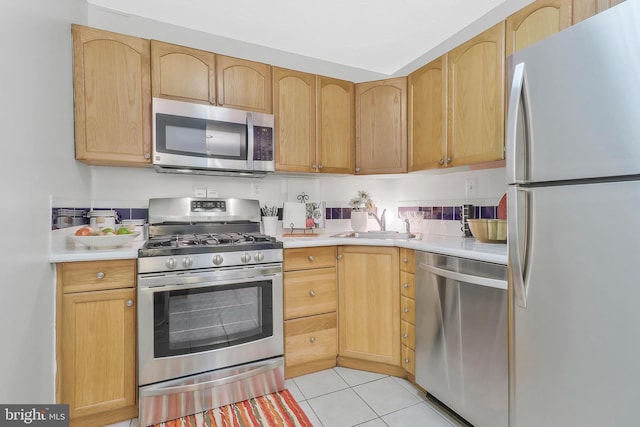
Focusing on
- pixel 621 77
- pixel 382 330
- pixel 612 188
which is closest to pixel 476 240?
pixel 382 330

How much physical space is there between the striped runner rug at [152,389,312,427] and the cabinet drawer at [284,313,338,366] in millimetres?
265

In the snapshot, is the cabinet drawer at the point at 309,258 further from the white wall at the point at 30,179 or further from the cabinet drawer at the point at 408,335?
the white wall at the point at 30,179

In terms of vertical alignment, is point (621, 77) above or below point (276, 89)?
below

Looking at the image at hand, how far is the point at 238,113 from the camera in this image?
6.96ft

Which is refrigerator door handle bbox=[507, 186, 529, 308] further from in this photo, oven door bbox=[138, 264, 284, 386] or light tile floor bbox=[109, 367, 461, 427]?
oven door bbox=[138, 264, 284, 386]

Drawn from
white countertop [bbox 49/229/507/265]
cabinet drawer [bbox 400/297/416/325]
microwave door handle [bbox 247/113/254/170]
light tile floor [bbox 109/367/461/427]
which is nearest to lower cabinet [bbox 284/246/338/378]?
light tile floor [bbox 109/367/461/427]

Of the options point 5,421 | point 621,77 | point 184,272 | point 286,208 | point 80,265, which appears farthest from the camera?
point 286,208

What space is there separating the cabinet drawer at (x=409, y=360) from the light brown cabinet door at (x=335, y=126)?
139 cm

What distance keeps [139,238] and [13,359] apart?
3.61ft

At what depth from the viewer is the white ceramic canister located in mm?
1940

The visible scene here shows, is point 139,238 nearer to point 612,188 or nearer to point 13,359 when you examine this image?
point 13,359

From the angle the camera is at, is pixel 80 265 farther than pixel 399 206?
No

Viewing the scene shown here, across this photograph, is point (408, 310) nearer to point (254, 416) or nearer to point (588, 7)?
point (254, 416)

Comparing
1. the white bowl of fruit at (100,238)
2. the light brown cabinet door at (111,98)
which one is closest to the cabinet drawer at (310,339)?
the white bowl of fruit at (100,238)
